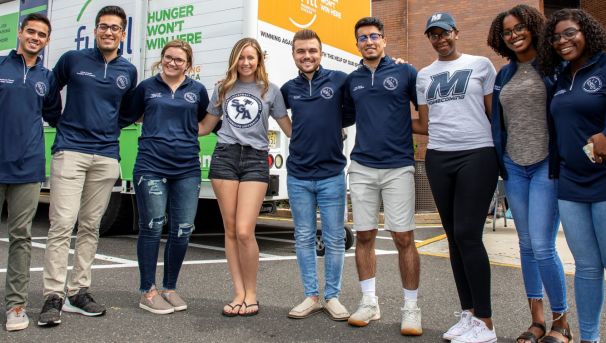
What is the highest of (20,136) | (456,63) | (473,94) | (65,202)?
(456,63)

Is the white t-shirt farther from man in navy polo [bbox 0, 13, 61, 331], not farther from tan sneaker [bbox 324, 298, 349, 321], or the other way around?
man in navy polo [bbox 0, 13, 61, 331]

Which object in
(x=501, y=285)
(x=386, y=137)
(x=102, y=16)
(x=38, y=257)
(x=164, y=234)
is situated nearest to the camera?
(x=386, y=137)

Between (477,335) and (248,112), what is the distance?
2.06 m

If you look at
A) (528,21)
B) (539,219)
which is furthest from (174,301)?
(528,21)

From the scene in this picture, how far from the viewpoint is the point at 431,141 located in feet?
11.0

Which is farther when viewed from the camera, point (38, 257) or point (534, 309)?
point (38, 257)

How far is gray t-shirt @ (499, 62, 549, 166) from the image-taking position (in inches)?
118

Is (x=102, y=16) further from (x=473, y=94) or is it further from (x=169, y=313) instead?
(x=473, y=94)

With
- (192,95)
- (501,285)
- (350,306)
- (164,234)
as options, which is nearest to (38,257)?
(164,234)

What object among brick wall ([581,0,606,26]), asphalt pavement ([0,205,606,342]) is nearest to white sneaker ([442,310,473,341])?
asphalt pavement ([0,205,606,342])

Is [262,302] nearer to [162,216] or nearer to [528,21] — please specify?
[162,216]

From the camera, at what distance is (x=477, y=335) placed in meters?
3.14

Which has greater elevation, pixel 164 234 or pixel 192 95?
pixel 192 95

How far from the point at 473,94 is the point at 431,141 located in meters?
0.37
